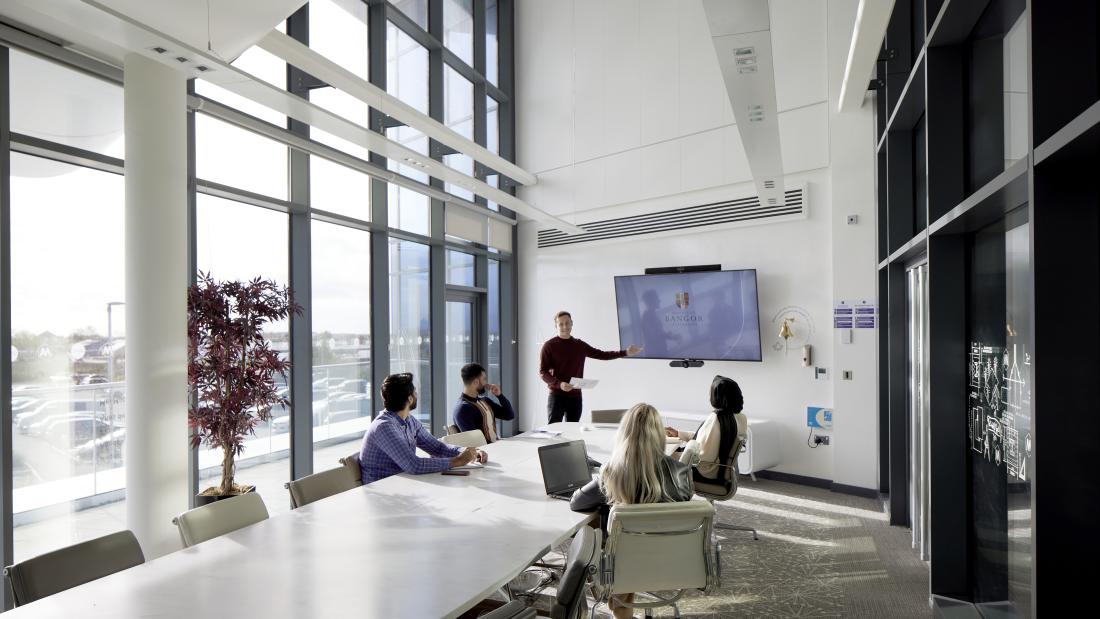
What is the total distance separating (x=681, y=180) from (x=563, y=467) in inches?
205

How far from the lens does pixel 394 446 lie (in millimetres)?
3979

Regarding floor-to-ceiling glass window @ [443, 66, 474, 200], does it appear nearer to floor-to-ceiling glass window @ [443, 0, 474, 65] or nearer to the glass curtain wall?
the glass curtain wall

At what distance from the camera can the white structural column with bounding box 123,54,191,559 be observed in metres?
3.97

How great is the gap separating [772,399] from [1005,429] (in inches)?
174

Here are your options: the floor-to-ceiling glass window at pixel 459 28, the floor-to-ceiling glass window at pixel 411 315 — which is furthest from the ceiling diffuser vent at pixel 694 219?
the floor-to-ceiling glass window at pixel 459 28

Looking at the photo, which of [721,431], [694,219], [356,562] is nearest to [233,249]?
[356,562]

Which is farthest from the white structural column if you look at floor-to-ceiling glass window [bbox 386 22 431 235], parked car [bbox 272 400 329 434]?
floor-to-ceiling glass window [bbox 386 22 431 235]

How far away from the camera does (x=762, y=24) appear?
2.44 m

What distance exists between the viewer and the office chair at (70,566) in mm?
2287

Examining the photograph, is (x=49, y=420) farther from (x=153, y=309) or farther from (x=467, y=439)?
(x=467, y=439)

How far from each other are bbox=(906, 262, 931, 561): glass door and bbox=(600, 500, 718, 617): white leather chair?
7.60 ft

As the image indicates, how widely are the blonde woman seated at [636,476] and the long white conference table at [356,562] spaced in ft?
0.49

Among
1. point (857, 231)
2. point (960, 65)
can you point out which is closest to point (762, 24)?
point (960, 65)

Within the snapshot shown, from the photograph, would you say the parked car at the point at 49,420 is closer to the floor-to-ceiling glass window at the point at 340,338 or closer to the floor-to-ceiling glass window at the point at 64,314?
the floor-to-ceiling glass window at the point at 64,314
